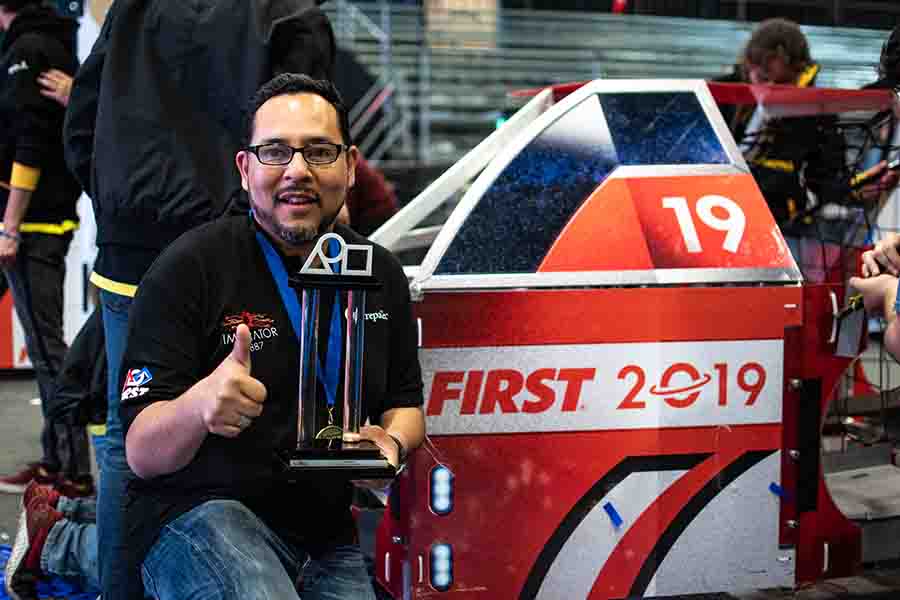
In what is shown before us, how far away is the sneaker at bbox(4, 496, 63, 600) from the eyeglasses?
206cm

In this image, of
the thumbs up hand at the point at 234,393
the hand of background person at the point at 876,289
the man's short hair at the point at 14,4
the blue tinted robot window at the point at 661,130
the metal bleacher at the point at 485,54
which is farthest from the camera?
the metal bleacher at the point at 485,54

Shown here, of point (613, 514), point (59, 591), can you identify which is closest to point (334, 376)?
point (613, 514)

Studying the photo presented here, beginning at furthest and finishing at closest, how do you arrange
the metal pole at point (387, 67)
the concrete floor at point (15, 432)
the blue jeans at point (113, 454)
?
the metal pole at point (387, 67)
the concrete floor at point (15, 432)
the blue jeans at point (113, 454)

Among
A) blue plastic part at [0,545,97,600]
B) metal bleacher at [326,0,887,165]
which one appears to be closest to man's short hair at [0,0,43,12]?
blue plastic part at [0,545,97,600]

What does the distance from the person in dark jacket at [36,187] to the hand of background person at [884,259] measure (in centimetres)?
331

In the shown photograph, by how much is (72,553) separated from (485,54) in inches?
598

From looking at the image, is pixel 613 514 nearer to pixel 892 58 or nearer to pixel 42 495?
pixel 892 58

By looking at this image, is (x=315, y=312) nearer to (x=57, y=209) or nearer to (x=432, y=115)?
(x=57, y=209)

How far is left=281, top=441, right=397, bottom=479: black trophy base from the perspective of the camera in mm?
2149

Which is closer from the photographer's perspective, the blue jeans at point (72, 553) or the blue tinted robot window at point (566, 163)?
the blue tinted robot window at point (566, 163)

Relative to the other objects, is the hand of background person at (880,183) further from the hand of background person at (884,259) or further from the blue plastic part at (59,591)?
the blue plastic part at (59,591)

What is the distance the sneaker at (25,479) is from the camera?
527cm

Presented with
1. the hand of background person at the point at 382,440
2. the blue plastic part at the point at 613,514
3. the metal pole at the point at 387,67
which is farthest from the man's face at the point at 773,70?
the metal pole at the point at 387,67

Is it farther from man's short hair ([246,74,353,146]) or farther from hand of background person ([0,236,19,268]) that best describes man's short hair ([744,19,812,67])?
man's short hair ([246,74,353,146])
